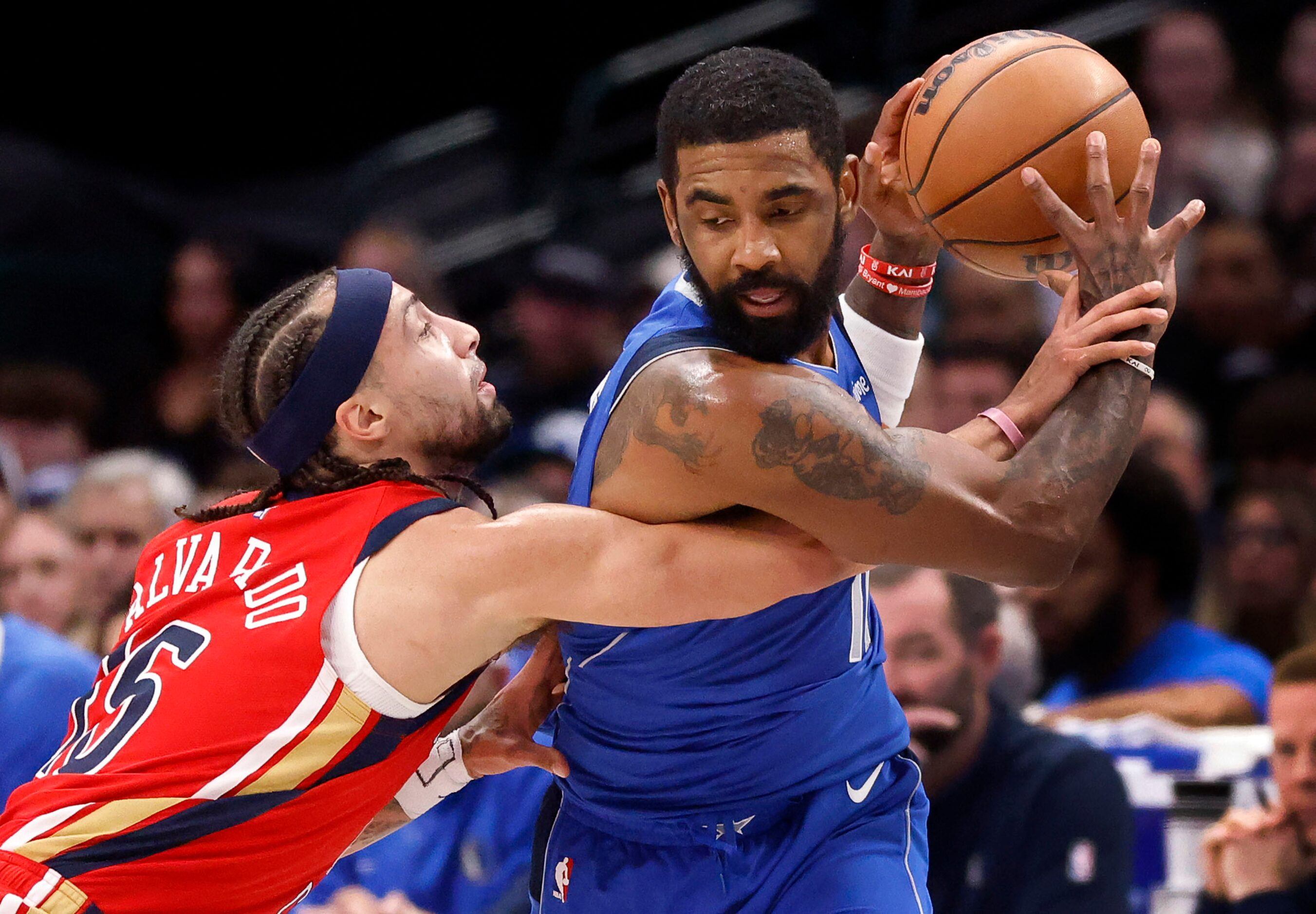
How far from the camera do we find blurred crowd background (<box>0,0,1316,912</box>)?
236 inches

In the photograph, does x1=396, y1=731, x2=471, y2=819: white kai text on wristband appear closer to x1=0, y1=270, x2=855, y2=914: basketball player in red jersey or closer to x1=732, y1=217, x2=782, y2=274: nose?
x1=0, y1=270, x2=855, y2=914: basketball player in red jersey

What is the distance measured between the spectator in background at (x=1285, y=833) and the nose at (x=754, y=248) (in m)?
2.20

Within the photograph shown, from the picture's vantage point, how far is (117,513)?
6.54 metres

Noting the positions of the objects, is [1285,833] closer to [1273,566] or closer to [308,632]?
[1273,566]

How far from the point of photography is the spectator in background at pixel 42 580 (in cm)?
597

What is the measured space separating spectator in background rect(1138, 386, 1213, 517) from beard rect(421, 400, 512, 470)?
3460mm

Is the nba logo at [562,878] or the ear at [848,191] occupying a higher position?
the ear at [848,191]

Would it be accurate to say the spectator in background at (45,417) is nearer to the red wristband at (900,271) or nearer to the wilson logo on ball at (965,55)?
the red wristband at (900,271)

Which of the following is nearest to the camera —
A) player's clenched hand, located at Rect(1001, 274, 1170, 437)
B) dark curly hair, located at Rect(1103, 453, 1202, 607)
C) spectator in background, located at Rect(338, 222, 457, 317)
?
player's clenched hand, located at Rect(1001, 274, 1170, 437)

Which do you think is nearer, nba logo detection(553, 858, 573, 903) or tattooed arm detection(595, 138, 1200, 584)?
tattooed arm detection(595, 138, 1200, 584)

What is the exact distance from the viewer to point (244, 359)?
3.11 m

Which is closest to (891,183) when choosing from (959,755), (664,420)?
(664,420)

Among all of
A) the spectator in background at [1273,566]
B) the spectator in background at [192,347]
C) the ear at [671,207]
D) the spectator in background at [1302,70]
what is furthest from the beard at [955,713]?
the spectator in background at [192,347]

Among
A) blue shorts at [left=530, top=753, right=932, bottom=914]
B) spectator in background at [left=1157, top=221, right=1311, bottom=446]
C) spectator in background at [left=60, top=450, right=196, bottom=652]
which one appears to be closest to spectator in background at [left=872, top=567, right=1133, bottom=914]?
blue shorts at [left=530, top=753, right=932, bottom=914]
